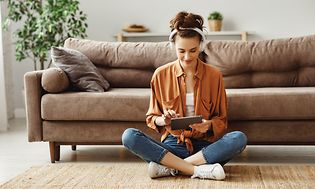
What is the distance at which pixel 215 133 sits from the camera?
2.95 metres

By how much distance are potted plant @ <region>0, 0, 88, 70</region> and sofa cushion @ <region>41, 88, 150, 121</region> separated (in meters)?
1.79

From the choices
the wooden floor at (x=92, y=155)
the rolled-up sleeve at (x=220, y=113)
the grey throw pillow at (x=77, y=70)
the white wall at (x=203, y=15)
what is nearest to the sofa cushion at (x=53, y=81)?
the grey throw pillow at (x=77, y=70)

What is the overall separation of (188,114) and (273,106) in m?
0.61

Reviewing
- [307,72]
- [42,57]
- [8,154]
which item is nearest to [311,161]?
[307,72]

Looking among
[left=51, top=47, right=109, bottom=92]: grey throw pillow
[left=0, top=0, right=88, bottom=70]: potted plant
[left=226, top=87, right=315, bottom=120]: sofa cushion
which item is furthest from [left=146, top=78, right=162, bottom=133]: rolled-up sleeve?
[left=0, top=0, right=88, bottom=70]: potted plant

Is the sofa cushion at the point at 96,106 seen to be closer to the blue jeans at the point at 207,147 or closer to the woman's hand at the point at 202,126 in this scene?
the blue jeans at the point at 207,147

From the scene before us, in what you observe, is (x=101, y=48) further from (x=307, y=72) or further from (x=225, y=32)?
(x=225, y=32)

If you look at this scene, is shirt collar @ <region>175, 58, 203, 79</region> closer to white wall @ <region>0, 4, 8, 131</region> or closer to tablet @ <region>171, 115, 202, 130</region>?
tablet @ <region>171, 115, 202, 130</region>

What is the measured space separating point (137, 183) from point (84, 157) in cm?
93

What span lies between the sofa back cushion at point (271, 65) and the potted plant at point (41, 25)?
1.88 meters

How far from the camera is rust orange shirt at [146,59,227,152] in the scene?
2.99 meters

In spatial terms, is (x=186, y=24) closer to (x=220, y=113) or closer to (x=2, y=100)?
(x=220, y=113)

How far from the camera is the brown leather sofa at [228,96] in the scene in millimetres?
3295

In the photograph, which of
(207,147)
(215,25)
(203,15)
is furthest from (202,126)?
(203,15)
